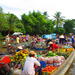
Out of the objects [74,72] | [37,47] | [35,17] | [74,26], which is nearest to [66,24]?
[74,26]

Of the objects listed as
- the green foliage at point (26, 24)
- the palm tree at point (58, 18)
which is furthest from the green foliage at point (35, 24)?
the palm tree at point (58, 18)

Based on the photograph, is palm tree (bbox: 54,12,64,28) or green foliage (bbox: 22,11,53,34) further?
palm tree (bbox: 54,12,64,28)

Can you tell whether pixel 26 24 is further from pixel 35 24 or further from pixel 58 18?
pixel 58 18

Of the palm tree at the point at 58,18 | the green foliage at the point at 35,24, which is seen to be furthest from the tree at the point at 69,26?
the green foliage at the point at 35,24

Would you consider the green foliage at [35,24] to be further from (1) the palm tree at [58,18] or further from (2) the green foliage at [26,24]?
(1) the palm tree at [58,18]

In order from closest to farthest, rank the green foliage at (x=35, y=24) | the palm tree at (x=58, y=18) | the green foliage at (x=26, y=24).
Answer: the green foliage at (x=26, y=24), the green foliage at (x=35, y=24), the palm tree at (x=58, y=18)

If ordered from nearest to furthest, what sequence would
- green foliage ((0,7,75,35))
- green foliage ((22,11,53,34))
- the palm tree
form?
green foliage ((0,7,75,35)) < green foliage ((22,11,53,34)) < the palm tree

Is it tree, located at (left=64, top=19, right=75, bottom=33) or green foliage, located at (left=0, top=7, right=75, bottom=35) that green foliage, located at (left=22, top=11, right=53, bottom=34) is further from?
tree, located at (left=64, top=19, right=75, bottom=33)

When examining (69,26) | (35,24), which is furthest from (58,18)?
(35,24)

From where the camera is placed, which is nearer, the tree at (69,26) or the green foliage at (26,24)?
the green foliage at (26,24)

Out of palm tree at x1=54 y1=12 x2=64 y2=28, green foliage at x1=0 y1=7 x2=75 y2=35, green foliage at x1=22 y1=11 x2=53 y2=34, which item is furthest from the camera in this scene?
palm tree at x1=54 y1=12 x2=64 y2=28

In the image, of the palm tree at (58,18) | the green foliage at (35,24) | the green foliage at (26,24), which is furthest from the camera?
the palm tree at (58,18)

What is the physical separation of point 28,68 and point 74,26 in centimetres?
7812

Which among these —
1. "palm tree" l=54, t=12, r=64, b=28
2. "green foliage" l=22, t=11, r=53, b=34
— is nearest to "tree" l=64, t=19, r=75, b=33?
"palm tree" l=54, t=12, r=64, b=28
